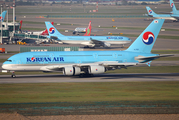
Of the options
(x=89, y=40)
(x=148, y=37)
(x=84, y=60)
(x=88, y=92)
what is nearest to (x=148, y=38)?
(x=148, y=37)

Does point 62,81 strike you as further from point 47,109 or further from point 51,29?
point 51,29

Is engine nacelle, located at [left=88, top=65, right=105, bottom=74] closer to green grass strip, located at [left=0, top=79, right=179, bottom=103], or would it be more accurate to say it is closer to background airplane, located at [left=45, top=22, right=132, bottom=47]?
green grass strip, located at [left=0, top=79, right=179, bottom=103]

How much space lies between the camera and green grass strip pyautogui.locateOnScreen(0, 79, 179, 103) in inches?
1280

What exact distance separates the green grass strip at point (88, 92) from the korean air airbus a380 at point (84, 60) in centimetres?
418

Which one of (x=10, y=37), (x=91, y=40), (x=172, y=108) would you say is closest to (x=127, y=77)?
(x=172, y=108)

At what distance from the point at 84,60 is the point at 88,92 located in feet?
39.1

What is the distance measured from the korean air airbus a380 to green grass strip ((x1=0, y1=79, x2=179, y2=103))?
418cm

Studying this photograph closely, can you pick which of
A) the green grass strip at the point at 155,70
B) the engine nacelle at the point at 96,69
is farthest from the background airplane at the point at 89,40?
the engine nacelle at the point at 96,69

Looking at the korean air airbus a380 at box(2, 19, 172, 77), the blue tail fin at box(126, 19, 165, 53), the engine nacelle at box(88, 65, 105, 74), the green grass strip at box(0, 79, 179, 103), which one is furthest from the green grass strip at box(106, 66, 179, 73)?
the green grass strip at box(0, 79, 179, 103)

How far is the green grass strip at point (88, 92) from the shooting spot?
32500mm

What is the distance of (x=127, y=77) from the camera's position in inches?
1876

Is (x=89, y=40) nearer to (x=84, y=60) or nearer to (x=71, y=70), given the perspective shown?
(x=84, y=60)

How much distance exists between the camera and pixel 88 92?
1409 inches

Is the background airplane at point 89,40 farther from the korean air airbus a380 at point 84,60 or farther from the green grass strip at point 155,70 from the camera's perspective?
the korean air airbus a380 at point 84,60
